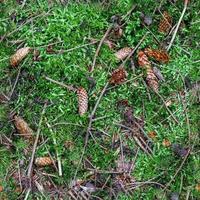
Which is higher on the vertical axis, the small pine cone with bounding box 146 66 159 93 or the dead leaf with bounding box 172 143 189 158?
the small pine cone with bounding box 146 66 159 93

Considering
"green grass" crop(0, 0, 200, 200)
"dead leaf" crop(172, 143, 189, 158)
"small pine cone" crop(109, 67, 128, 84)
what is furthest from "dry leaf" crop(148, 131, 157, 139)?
"small pine cone" crop(109, 67, 128, 84)

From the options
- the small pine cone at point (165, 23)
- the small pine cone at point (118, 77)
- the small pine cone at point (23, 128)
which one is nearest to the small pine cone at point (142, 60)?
the small pine cone at point (118, 77)

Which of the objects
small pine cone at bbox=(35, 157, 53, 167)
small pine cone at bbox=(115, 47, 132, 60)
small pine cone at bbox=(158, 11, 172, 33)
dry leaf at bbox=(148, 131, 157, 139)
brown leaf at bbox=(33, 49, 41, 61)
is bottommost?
dry leaf at bbox=(148, 131, 157, 139)

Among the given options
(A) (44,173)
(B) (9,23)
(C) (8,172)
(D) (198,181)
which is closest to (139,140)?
(D) (198,181)

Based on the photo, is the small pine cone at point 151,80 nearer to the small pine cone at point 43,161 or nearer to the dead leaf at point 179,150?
the dead leaf at point 179,150

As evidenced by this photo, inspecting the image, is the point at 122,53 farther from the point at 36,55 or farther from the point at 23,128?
the point at 23,128

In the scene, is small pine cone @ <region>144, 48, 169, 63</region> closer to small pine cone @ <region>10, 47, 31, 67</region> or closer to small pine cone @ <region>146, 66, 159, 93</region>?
small pine cone @ <region>146, 66, 159, 93</region>
